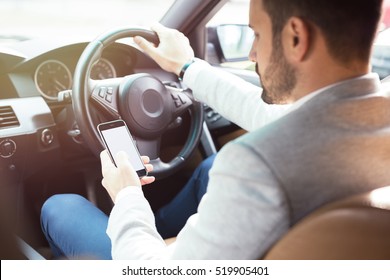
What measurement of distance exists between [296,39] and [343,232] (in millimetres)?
272

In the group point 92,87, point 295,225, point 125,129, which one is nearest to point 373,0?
point 295,225

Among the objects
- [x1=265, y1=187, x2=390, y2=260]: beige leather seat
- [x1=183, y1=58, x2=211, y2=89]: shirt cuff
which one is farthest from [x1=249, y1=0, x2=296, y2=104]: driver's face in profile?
[x1=183, y1=58, x2=211, y2=89]: shirt cuff

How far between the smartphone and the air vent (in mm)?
291

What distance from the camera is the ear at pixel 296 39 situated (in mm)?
715

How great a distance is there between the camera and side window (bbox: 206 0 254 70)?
5.71 ft

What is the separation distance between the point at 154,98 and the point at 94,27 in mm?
274

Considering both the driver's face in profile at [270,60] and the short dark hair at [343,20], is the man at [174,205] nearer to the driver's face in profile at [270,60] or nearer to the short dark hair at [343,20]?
the driver's face in profile at [270,60]

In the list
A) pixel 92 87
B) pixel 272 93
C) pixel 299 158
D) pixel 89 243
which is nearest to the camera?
pixel 299 158

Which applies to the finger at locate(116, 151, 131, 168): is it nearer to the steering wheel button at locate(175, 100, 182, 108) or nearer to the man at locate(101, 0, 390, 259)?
the man at locate(101, 0, 390, 259)

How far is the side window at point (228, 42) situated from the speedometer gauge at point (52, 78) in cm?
51

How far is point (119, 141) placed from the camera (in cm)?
118

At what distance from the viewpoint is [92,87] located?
4.27 feet

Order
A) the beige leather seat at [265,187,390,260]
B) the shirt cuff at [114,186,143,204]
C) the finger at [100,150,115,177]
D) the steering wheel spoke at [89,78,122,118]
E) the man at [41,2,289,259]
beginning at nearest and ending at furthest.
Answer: the beige leather seat at [265,187,390,260]
the shirt cuff at [114,186,143,204]
the finger at [100,150,115,177]
the man at [41,2,289,259]
the steering wheel spoke at [89,78,122,118]

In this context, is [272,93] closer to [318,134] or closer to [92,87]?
[318,134]
